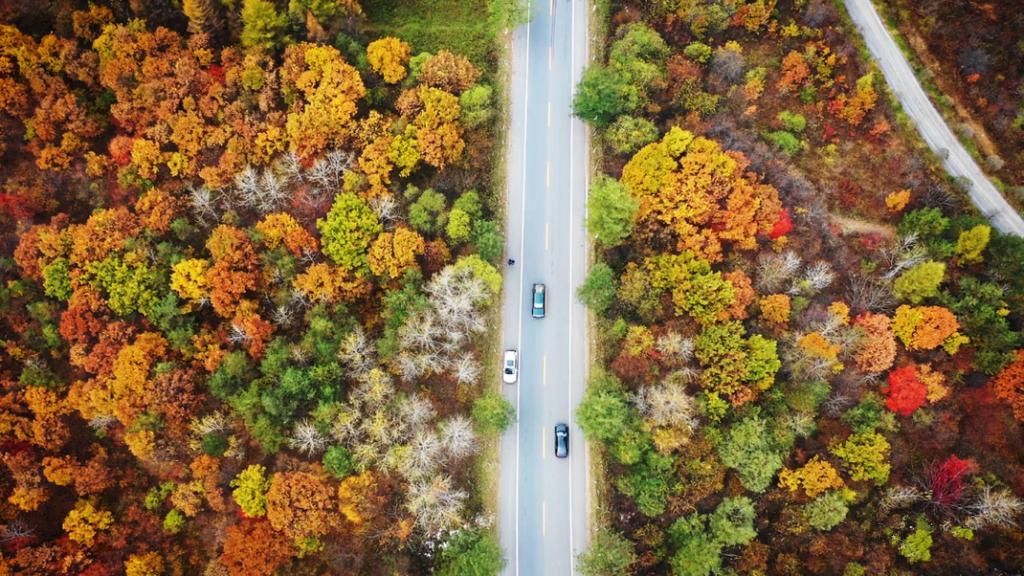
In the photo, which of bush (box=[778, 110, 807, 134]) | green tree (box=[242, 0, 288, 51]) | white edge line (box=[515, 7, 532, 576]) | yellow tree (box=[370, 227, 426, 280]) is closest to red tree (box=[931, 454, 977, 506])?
bush (box=[778, 110, 807, 134])

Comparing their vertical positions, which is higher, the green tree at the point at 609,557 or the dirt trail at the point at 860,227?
the dirt trail at the point at 860,227

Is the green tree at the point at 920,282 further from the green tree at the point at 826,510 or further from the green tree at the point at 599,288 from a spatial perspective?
the green tree at the point at 599,288

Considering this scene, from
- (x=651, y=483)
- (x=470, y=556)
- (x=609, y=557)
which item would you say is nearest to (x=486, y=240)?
(x=651, y=483)

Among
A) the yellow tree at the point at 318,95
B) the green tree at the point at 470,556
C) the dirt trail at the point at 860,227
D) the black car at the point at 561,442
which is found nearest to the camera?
the green tree at the point at 470,556

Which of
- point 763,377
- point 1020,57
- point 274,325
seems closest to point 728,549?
point 763,377

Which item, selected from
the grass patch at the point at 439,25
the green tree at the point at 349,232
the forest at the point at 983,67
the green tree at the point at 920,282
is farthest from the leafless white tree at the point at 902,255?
the green tree at the point at 349,232

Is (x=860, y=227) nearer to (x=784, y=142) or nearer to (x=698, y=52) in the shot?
(x=784, y=142)

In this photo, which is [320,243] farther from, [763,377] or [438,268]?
[763,377]
